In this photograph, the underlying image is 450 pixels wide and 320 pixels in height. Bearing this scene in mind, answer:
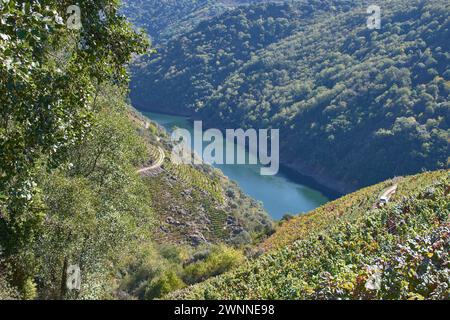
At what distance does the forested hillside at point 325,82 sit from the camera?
85.4 meters

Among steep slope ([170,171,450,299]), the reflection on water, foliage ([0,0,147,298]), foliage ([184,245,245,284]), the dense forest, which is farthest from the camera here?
the reflection on water

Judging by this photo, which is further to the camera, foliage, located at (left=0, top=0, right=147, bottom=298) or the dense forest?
the dense forest

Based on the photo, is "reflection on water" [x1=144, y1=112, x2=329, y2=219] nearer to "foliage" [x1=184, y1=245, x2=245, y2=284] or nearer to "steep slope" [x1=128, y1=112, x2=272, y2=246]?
"steep slope" [x1=128, y1=112, x2=272, y2=246]

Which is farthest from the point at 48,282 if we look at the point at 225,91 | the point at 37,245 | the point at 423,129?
the point at 225,91

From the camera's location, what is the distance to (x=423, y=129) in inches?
3285

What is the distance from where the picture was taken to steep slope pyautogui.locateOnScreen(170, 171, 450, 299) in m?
6.84

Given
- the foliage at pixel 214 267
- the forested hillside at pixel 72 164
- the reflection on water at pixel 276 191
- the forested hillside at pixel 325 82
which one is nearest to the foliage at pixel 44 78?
the forested hillside at pixel 72 164

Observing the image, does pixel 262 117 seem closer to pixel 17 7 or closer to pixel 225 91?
pixel 225 91

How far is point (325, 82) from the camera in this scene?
118000 mm

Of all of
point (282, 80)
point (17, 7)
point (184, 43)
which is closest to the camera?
point (17, 7)

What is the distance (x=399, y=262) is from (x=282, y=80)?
125m

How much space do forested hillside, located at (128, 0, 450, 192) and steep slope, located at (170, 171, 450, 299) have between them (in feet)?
201

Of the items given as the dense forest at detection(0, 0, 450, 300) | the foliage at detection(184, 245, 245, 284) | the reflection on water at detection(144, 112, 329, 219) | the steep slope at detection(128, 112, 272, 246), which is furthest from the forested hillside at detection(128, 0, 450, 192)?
the foliage at detection(184, 245, 245, 284)

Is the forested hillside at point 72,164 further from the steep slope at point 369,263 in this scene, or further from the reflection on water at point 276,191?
the reflection on water at point 276,191
